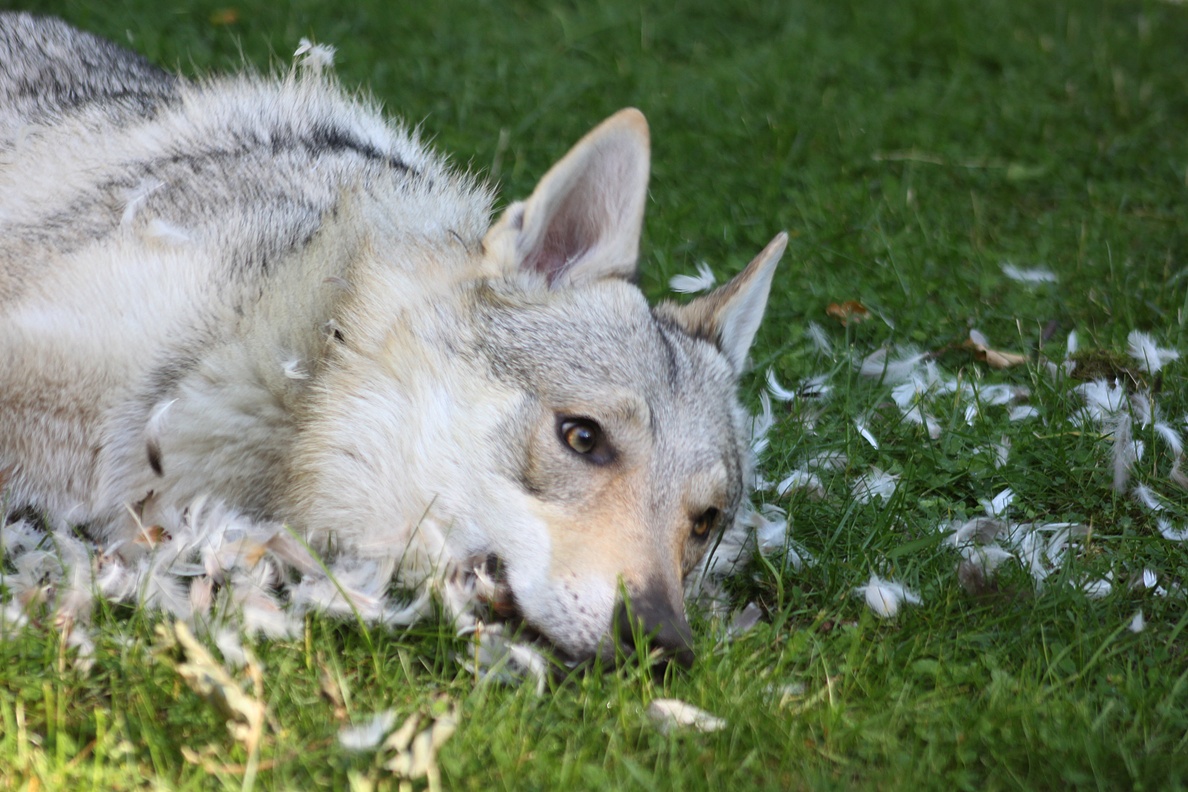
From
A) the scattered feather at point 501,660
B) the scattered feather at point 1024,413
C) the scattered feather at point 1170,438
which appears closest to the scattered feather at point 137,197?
the scattered feather at point 501,660

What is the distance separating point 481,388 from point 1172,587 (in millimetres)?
2236

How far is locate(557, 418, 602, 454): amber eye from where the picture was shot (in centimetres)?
320

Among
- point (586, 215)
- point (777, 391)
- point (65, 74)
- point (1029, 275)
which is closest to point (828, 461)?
point (777, 391)

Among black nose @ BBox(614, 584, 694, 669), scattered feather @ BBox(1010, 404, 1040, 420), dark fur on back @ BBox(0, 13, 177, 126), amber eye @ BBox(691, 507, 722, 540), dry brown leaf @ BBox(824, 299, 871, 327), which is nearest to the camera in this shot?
black nose @ BBox(614, 584, 694, 669)

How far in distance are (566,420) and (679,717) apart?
0.87 meters

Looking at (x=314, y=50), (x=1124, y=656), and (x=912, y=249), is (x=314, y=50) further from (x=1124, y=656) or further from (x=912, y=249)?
(x=1124, y=656)

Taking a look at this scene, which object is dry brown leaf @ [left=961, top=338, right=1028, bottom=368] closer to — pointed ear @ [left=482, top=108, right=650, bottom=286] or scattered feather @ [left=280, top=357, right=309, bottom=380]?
pointed ear @ [left=482, top=108, right=650, bottom=286]

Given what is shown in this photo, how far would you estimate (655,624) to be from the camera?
114 inches

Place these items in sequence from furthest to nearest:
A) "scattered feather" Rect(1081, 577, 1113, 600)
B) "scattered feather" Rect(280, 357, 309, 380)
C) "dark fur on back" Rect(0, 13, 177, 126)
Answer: "dark fur on back" Rect(0, 13, 177, 126)
"scattered feather" Rect(1081, 577, 1113, 600)
"scattered feather" Rect(280, 357, 309, 380)

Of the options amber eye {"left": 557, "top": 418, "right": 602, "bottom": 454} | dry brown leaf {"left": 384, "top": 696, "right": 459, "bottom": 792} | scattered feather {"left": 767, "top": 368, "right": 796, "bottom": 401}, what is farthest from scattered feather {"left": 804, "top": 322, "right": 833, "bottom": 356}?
dry brown leaf {"left": 384, "top": 696, "right": 459, "bottom": 792}

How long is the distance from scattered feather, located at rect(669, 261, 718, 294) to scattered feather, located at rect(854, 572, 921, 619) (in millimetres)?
1854

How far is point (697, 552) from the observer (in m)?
3.51

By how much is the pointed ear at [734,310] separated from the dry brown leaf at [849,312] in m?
1.35

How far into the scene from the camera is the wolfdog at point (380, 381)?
10.2 feet
